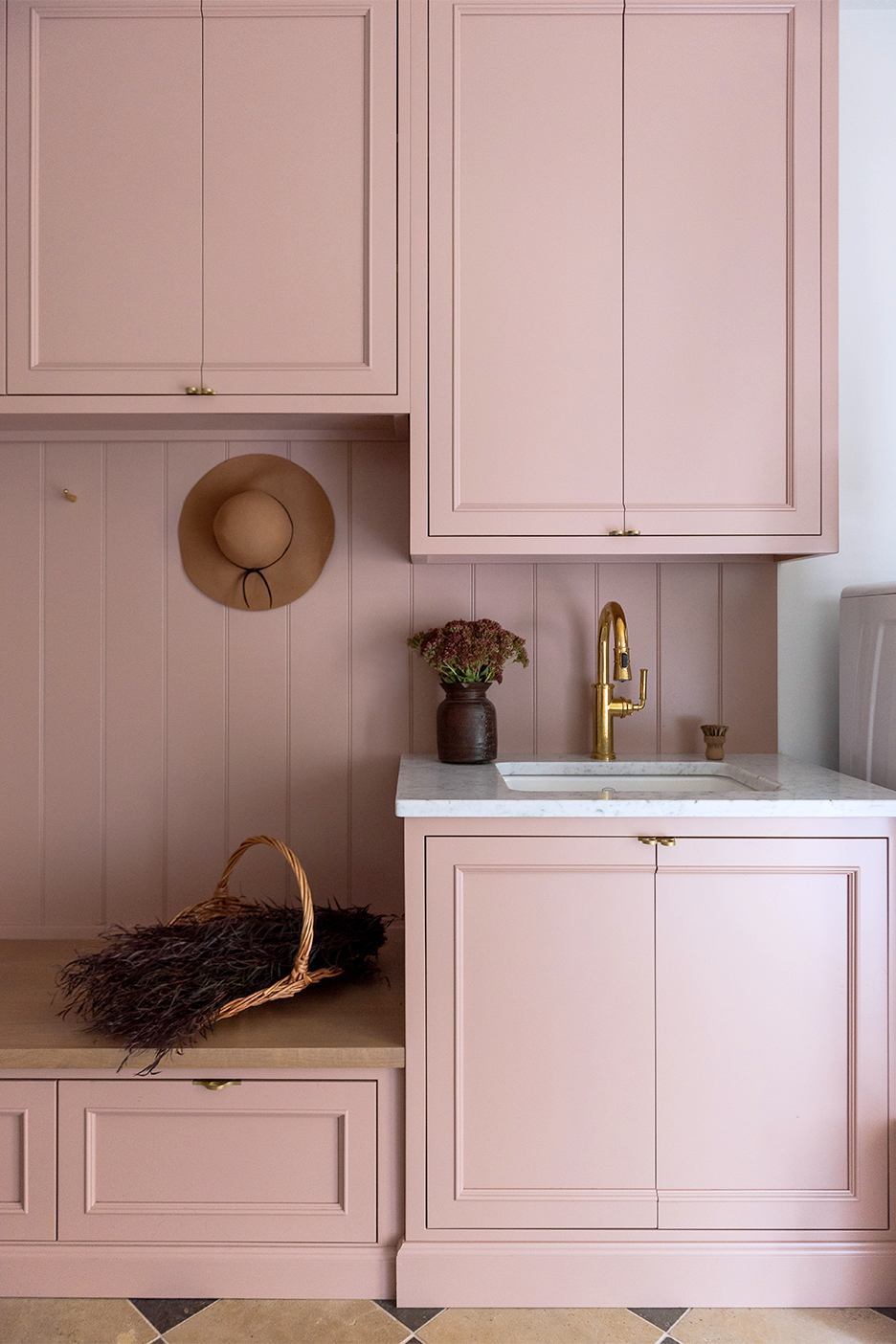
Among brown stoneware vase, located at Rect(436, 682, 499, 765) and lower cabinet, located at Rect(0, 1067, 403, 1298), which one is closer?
Answer: lower cabinet, located at Rect(0, 1067, 403, 1298)

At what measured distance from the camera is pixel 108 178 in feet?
5.89

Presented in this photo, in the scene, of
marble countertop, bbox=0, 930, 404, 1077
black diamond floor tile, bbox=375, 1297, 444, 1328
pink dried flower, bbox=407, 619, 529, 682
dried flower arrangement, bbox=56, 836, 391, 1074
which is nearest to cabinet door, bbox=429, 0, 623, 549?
pink dried flower, bbox=407, 619, 529, 682

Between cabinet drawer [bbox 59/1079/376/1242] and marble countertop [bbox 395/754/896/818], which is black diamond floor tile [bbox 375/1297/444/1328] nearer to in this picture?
cabinet drawer [bbox 59/1079/376/1242]

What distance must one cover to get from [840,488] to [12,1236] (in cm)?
236

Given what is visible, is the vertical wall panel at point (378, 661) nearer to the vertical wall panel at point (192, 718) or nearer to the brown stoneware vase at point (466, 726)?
the brown stoneware vase at point (466, 726)

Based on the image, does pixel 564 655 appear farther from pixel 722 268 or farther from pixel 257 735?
pixel 722 268

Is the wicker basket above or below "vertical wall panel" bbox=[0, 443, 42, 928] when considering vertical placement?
below

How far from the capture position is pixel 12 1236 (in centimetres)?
163

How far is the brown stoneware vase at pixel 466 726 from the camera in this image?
1945 millimetres

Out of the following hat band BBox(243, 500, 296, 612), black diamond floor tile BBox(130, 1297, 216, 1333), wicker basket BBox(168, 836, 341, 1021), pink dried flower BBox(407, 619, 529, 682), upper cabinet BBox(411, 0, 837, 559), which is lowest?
black diamond floor tile BBox(130, 1297, 216, 1333)

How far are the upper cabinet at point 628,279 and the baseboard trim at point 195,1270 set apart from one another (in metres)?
1.35

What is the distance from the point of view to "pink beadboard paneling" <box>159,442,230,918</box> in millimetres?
2158

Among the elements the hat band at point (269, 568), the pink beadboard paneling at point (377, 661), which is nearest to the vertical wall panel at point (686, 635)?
the pink beadboard paneling at point (377, 661)

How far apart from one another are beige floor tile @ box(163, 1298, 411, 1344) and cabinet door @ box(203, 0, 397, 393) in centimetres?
173
